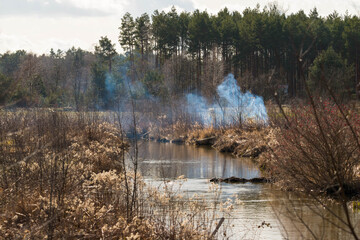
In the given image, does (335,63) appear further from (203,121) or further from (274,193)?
(274,193)

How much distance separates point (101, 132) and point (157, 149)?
573 cm

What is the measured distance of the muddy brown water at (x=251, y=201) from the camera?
27.7ft

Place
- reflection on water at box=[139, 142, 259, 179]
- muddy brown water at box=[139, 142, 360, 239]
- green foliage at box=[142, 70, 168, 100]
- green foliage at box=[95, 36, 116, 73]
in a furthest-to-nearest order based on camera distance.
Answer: green foliage at box=[95, 36, 116, 73] → green foliage at box=[142, 70, 168, 100] → reflection on water at box=[139, 142, 259, 179] → muddy brown water at box=[139, 142, 360, 239]

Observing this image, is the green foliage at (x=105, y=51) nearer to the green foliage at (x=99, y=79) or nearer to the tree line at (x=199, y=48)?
the tree line at (x=199, y=48)

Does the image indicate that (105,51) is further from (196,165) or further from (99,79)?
(196,165)

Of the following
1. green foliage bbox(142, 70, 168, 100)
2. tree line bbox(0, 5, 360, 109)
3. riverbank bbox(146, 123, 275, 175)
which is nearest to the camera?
riverbank bbox(146, 123, 275, 175)

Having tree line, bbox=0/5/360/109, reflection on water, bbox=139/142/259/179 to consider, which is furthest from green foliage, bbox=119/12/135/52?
reflection on water, bbox=139/142/259/179

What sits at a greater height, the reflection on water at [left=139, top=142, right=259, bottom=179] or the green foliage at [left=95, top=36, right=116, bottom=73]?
the green foliage at [left=95, top=36, right=116, bottom=73]

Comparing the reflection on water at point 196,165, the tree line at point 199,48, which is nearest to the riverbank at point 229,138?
the reflection on water at point 196,165

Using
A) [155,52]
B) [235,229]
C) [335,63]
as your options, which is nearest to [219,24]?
[155,52]

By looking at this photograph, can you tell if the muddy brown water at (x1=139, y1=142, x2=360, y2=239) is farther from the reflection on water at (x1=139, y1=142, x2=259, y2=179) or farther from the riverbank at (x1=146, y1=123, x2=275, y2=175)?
the riverbank at (x1=146, y1=123, x2=275, y2=175)

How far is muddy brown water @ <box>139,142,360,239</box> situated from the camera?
332 inches

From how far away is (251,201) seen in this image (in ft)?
38.8

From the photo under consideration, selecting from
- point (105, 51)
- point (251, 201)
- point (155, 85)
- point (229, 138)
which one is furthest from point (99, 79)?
point (251, 201)
